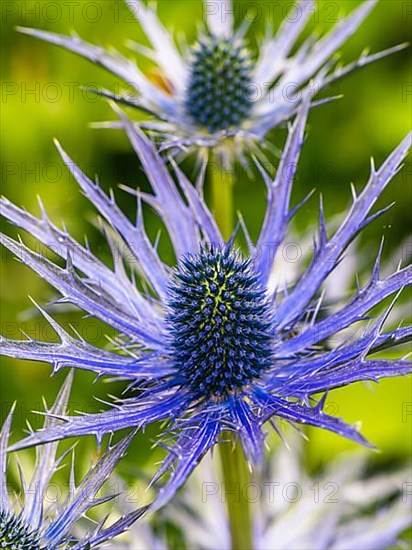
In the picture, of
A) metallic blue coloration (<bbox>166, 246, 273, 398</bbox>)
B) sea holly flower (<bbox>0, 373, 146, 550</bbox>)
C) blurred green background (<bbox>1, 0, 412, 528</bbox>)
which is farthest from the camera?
blurred green background (<bbox>1, 0, 412, 528</bbox>)

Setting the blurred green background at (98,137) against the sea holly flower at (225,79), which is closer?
the sea holly flower at (225,79)

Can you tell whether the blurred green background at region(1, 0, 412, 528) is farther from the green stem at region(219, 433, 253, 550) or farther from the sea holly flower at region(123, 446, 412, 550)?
the green stem at region(219, 433, 253, 550)

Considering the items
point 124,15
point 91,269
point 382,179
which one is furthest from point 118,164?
point 382,179

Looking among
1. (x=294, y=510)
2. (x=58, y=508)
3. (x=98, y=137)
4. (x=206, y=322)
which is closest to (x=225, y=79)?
(x=98, y=137)

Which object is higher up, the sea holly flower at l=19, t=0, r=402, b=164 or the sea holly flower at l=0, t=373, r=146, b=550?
the sea holly flower at l=19, t=0, r=402, b=164

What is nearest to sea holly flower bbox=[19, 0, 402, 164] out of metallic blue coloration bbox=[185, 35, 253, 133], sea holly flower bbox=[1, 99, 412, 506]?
metallic blue coloration bbox=[185, 35, 253, 133]

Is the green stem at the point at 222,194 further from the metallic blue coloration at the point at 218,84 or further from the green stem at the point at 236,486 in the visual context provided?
the green stem at the point at 236,486

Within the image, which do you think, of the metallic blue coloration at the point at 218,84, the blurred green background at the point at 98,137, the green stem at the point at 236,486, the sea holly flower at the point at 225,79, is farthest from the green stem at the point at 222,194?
the blurred green background at the point at 98,137
